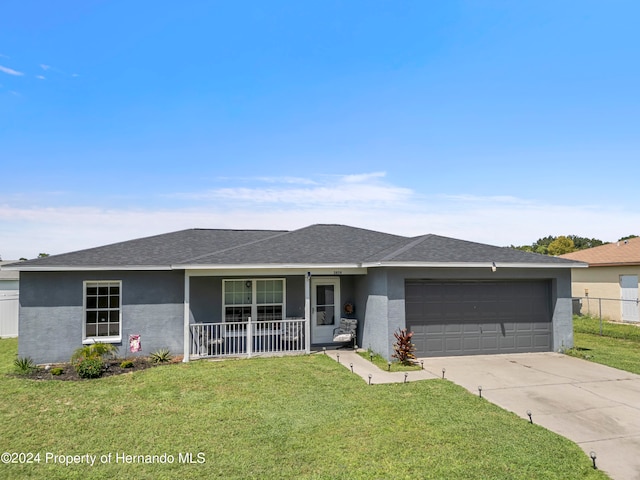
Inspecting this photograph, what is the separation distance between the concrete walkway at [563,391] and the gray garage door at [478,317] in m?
0.39

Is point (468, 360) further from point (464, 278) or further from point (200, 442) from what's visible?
point (200, 442)

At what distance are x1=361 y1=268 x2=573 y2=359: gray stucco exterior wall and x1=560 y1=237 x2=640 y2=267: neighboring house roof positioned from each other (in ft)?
32.7

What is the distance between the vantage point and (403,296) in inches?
428

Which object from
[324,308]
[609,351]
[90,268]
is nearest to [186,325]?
[90,268]

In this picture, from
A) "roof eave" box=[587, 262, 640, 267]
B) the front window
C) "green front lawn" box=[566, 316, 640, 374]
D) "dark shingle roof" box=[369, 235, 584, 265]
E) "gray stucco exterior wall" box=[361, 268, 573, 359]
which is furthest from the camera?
"roof eave" box=[587, 262, 640, 267]

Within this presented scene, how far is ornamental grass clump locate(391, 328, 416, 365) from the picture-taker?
10.3m

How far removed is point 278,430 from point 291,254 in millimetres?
6909

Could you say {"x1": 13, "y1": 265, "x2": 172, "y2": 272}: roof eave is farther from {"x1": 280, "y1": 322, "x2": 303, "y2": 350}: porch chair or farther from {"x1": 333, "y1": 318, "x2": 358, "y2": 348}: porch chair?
{"x1": 333, "y1": 318, "x2": 358, "y2": 348}: porch chair

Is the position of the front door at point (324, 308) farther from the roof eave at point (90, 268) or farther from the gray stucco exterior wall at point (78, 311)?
the roof eave at point (90, 268)

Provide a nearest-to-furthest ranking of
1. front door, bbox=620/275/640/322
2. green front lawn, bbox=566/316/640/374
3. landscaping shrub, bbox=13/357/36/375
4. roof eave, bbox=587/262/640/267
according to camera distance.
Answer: landscaping shrub, bbox=13/357/36/375, green front lawn, bbox=566/316/640/374, front door, bbox=620/275/640/322, roof eave, bbox=587/262/640/267

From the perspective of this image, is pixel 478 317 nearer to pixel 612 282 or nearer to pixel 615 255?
pixel 612 282

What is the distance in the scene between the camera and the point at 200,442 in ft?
17.9

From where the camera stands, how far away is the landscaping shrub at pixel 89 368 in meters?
9.30

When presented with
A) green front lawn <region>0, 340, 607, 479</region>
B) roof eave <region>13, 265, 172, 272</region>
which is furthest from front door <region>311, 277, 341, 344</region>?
roof eave <region>13, 265, 172, 272</region>
